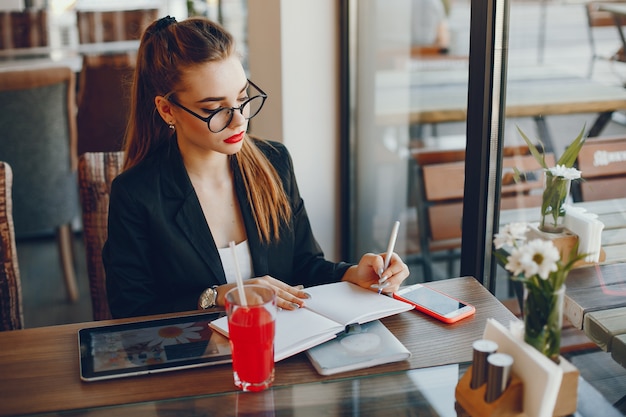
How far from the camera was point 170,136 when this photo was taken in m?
1.69

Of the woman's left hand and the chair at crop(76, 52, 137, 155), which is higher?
the chair at crop(76, 52, 137, 155)

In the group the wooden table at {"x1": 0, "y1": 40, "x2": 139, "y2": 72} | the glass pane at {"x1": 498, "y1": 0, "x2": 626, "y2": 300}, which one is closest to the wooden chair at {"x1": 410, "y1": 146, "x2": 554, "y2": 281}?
the glass pane at {"x1": 498, "y1": 0, "x2": 626, "y2": 300}

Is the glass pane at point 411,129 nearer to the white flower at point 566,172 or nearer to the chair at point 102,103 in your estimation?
the white flower at point 566,172

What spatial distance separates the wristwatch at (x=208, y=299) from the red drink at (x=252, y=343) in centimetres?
35

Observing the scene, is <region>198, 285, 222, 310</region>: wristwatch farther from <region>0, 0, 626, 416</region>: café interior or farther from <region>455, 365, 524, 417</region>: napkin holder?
<region>455, 365, 524, 417</region>: napkin holder

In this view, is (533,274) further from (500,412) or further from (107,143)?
A: (107,143)

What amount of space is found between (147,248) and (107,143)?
1841 mm

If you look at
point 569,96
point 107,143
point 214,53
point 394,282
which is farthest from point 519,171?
point 107,143

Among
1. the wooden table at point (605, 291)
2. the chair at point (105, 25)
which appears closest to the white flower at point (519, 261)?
the wooden table at point (605, 291)

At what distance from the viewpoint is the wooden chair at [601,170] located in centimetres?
149

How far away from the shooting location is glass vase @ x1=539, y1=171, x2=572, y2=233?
4.68 feet

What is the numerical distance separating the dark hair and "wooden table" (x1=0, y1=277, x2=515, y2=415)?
1.55 ft

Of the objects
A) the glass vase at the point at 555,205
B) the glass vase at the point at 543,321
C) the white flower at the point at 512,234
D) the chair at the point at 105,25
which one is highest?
the chair at the point at 105,25

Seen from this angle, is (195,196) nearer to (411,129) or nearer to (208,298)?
(208,298)
